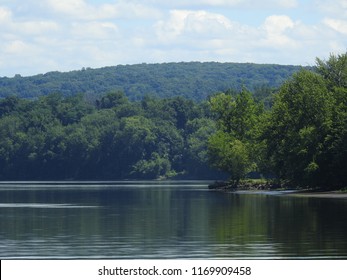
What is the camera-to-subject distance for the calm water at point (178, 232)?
44.9m

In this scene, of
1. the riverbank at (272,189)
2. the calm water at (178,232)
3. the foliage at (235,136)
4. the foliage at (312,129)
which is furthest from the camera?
the foliage at (235,136)

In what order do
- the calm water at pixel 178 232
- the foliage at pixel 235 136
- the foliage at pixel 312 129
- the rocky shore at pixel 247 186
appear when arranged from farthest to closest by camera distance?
the foliage at pixel 235 136 → the rocky shore at pixel 247 186 → the foliage at pixel 312 129 → the calm water at pixel 178 232

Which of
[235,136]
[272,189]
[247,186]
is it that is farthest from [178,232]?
[235,136]

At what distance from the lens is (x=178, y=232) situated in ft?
186

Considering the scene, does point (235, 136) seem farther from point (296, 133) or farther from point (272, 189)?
point (296, 133)

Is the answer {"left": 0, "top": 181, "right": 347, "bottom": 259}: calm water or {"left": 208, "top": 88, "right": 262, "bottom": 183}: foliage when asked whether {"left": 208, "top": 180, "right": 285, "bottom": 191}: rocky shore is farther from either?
{"left": 0, "top": 181, "right": 347, "bottom": 259}: calm water

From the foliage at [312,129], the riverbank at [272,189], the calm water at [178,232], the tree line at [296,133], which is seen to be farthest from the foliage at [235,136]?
the calm water at [178,232]

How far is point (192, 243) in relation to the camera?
4934 centimetres

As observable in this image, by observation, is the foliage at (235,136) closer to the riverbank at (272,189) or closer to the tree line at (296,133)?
the tree line at (296,133)

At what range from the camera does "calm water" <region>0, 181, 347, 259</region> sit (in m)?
44.9

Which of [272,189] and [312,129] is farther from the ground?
[312,129]

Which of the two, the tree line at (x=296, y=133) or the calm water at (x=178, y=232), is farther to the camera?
the tree line at (x=296, y=133)
